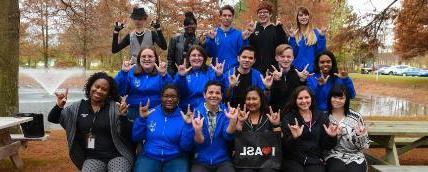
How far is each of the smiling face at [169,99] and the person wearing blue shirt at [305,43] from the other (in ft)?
7.08

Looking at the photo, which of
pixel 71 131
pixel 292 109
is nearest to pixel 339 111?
pixel 292 109

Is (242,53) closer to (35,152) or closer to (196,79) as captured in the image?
(196,79)

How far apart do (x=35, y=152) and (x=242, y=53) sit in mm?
4979

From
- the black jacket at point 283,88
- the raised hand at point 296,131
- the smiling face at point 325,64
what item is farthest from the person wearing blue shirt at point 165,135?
the smiling face at point 325,64

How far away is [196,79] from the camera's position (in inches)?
228

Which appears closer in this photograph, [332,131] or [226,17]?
[332,131]

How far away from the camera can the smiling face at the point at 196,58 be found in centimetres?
581

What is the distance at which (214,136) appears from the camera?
16.9ft

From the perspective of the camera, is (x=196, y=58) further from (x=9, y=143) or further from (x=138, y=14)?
(x=9, y=143)

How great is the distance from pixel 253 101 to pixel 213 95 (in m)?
0.46

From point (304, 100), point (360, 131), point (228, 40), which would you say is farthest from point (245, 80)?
point (360, 131)

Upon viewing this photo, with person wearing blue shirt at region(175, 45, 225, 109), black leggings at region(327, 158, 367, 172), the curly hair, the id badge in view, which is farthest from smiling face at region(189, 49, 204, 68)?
black leggings at region(327, 158, 367, 172)

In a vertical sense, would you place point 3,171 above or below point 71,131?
below

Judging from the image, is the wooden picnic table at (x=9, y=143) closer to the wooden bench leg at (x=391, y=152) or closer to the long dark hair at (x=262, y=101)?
the long dark hair at (x=262, y=101)
